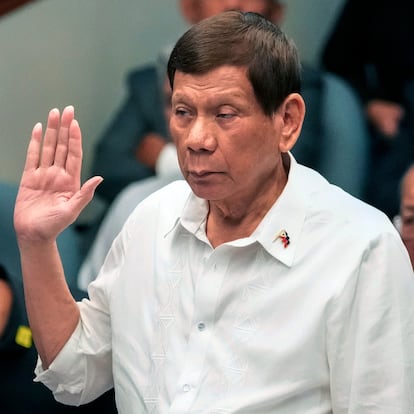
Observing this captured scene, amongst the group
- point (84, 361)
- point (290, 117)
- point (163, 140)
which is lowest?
point (163, 140)

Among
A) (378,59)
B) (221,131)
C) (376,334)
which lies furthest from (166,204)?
(378,59)

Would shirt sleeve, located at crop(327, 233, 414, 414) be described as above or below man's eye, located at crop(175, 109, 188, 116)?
below

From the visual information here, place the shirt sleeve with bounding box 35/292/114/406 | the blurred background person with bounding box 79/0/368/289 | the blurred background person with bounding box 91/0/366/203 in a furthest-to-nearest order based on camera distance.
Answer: the blurred background person with bounding box 91/0/366/203
the blurred background person with bounding box 79/0/368/289
the shirt sleeve with bounding box 35/292/114/406

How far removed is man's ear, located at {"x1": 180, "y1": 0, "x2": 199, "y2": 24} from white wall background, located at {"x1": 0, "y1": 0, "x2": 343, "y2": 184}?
213 millimetres

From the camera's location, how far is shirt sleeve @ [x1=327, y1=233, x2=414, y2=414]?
1239mm

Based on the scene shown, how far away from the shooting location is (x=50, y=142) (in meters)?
1.38

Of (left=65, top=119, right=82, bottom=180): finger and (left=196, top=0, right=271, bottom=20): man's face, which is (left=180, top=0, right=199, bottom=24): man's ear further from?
(left=65, top=119, right=82, bottom=180): finger

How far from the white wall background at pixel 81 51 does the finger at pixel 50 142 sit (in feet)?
4.39

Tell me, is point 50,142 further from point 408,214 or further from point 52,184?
point 408,214

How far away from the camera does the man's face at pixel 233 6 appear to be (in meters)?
2.66

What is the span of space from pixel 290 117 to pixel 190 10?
156cm

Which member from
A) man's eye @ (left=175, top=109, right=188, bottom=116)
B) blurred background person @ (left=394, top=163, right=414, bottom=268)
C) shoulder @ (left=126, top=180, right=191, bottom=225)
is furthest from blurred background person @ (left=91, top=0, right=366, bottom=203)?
man's eye @ (left=175, top=109, right=188, bottom=116)

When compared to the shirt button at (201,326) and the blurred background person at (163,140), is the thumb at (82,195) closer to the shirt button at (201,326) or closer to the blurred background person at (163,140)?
the shirt button at (201,326)

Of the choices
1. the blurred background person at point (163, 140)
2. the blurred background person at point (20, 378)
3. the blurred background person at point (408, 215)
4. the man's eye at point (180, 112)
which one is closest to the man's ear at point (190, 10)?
the blurred background person at point (163, 140)
